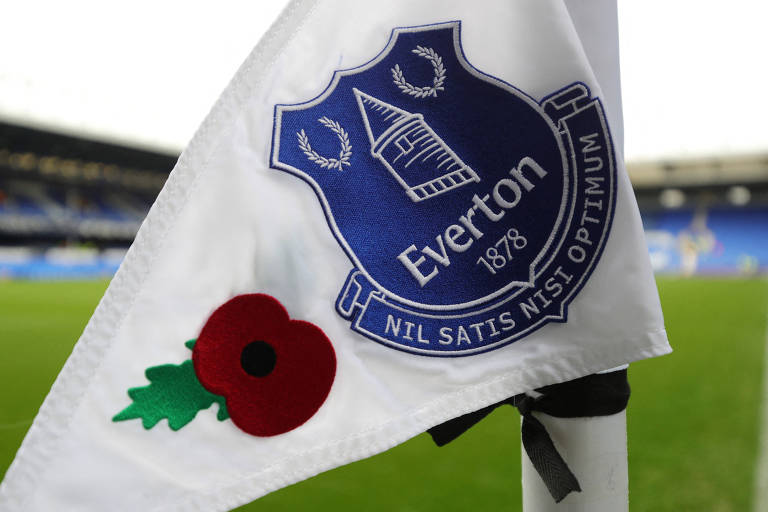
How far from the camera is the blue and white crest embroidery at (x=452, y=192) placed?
47cm

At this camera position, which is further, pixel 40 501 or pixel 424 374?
pixel 424 374

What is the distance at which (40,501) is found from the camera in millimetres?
375

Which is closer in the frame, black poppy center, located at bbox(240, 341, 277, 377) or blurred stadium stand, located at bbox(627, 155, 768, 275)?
black poppy center, located at bbox(240, 341, 277, 377)

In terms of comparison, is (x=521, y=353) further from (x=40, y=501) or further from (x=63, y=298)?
(x=63, y=298)

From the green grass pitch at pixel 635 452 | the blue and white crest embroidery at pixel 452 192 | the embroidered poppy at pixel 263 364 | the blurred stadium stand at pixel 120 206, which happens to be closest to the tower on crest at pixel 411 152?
the blue and white crest embroidery at pixel 452 192

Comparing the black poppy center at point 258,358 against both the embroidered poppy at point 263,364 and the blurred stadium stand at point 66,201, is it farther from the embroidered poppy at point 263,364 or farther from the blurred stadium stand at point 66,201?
the blurred stadium stand at point 66,201

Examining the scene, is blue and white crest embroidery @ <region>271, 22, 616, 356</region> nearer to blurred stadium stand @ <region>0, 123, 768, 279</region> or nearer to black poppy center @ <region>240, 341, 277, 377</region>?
black poppy center @ <region>240, 341, 277, 377</region>

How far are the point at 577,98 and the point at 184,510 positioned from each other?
1.45 feet

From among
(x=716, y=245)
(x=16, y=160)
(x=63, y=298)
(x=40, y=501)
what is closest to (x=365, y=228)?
(x=40, y=501)

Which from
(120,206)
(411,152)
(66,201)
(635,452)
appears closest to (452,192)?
(411,152)

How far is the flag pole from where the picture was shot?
1.69ft

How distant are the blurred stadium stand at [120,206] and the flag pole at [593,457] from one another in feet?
59.5

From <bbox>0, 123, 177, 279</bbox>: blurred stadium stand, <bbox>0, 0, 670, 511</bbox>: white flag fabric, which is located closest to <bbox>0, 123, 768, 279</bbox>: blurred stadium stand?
<bbox>0, 123, 177, 279</bbox>: blurred stadium stand

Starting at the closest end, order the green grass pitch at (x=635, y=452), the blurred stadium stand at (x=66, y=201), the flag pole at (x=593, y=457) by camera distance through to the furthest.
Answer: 1. the flag pole at (x=593, y=457)
2. the green grass pitch at (x=635, y=452)
3. the blurred stadium stand at (x=66, y=201)
